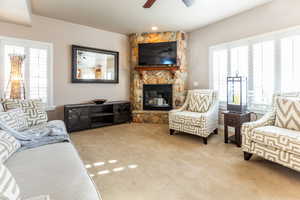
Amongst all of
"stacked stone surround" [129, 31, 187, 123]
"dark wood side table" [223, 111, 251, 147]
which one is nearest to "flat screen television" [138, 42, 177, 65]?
"stacked stone surround" [129, 31, 187, 123]

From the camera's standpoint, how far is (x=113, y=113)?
14.2 ft

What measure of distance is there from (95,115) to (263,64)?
152 inches

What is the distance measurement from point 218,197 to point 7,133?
6.88ft

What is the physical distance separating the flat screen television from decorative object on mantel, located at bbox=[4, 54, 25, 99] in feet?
9.18

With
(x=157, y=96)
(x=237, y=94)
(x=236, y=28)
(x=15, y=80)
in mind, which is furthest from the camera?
(x=157, y=96)

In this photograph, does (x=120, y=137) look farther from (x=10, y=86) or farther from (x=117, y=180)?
(x=10, y=86)

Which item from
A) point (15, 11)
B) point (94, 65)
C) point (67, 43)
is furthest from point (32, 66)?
point (94, 65)

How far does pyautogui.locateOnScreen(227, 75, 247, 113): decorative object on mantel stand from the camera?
296cm

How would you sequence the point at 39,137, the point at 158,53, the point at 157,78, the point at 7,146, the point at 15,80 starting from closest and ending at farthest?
the point at 7,146 < the point at 39,137 < the point at 15,80 < the point at 158,53 < the point at 157,78

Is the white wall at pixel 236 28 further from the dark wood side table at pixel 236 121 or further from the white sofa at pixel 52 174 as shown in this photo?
the white sofa at pixel 52 174

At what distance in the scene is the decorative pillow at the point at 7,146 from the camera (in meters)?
1.27

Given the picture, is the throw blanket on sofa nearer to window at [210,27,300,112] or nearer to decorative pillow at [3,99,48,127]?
decorative pillow at [3,99,48,127]

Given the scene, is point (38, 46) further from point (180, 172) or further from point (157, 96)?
point (180, 172)

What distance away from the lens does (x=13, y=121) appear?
183cm
